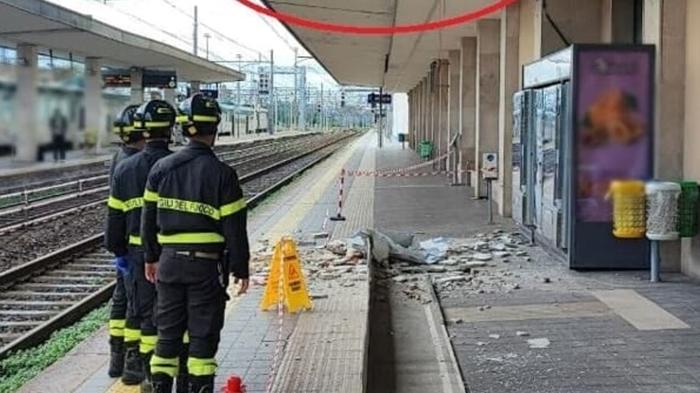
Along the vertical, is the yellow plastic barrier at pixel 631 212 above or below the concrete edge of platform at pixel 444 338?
above

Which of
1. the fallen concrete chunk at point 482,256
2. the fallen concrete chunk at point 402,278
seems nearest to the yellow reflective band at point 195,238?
the fallen concrete chunk at point 402,278

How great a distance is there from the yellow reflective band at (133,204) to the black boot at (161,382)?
1.14 meters

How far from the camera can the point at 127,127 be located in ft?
19.1

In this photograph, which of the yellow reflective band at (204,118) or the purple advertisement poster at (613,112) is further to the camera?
the purple advertisement poster at (613,112)

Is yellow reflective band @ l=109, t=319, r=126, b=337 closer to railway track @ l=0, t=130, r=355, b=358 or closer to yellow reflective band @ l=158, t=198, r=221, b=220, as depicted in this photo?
yellow reflective band @ l=158, t=198, r=221, b=220

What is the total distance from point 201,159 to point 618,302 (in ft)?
16.4

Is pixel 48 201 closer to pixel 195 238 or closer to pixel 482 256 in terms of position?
pixel 482 256

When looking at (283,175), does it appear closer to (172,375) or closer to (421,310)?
(421,310)

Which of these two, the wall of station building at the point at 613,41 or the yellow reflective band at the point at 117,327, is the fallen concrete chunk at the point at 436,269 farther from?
the yellow reflective band at the point at 117,327

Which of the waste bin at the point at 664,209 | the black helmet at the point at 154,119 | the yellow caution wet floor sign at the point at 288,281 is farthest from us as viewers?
the waste bin at the point at 664,209

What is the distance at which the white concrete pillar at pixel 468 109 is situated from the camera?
22.0 m

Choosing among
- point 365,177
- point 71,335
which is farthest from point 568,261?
point 365,177

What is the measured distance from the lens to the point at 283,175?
31.3 m

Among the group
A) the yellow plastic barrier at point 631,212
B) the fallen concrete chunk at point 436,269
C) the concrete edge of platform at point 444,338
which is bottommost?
the concrete edge of platform at point 444,338
